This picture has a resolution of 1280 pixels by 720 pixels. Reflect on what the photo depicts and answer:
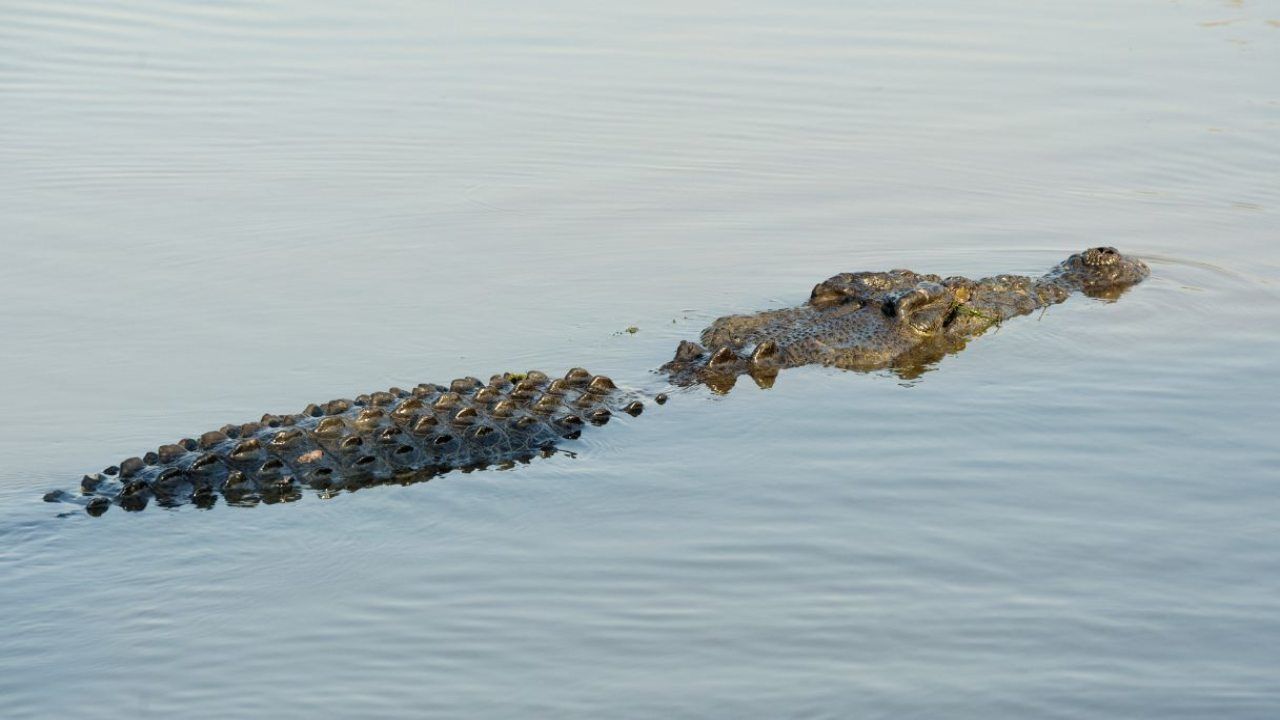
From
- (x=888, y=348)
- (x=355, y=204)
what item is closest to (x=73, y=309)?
(x=355, y=204)

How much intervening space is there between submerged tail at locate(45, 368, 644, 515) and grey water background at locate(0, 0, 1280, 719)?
177 mm

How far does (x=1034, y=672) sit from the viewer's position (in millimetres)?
6320

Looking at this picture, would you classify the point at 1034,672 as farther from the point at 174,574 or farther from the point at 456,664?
the point at 174,574

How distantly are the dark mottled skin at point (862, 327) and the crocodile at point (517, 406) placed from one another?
0.01 metres

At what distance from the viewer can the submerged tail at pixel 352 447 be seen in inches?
315

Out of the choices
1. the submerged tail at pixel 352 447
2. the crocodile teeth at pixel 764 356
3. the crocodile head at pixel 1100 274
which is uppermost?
the crocodile head at pixel 1100 274

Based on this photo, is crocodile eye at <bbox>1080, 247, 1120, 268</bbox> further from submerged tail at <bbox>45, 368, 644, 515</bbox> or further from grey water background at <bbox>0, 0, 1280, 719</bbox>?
submerged tail at <bbox>45, 368, 644, 515</bbox>

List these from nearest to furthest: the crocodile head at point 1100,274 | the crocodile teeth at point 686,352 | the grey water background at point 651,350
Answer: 1. the grey water background at point 651,350
2. the crocodile teeth at point 686,352
3. the crocodile head at point 1100,274

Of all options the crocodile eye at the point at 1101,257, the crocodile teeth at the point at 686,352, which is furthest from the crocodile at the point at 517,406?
the crocodile eye at the point at 1101,257

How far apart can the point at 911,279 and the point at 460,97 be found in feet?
24.6

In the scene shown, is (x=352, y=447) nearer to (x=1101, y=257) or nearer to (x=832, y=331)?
(x=832, y=331)

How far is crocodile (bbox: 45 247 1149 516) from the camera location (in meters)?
8.06

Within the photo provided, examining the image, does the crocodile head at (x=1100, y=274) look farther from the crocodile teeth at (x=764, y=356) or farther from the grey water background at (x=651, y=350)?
the crocodile teeth at (x=764, y=356)

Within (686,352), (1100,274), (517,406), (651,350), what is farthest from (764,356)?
(1100,274)
